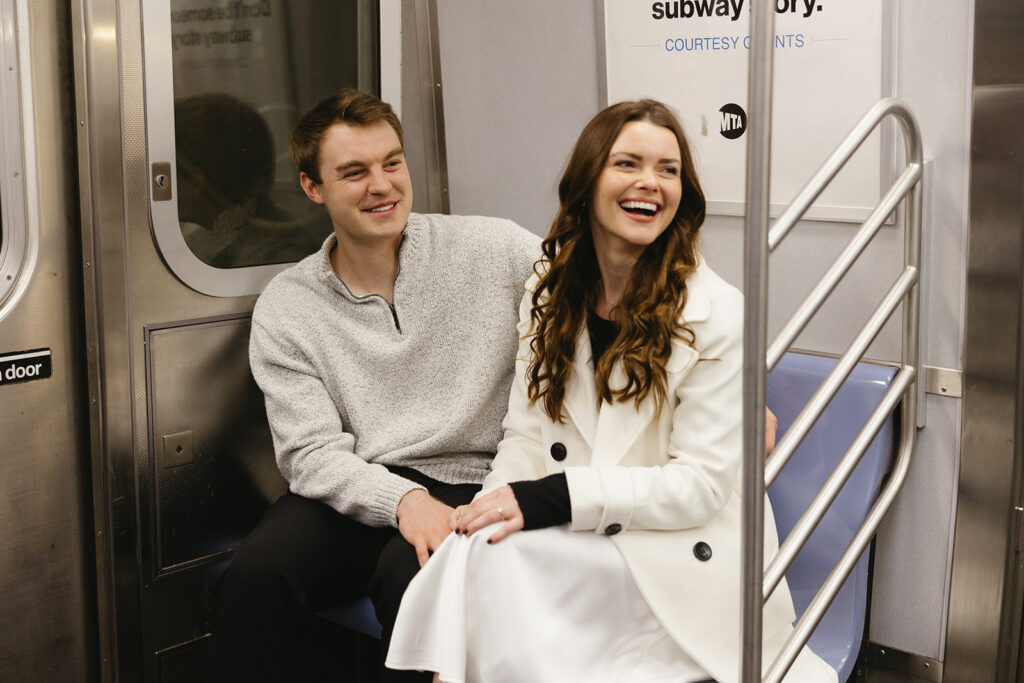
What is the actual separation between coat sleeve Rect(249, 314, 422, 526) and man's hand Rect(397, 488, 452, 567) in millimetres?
32

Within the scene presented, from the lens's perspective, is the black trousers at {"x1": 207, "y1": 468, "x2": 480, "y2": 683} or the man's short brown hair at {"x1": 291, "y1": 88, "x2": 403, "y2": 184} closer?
the black trousers at {"x1": 207, "y1": 468, "x2": 480, "y2": 683}

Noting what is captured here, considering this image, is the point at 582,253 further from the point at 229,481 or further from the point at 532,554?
the point at 229,481

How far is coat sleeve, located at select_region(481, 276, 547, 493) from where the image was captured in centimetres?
250

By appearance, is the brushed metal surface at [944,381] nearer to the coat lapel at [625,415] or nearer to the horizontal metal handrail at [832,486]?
the horizontal metal handrail at [832,486]

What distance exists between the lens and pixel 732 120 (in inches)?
108

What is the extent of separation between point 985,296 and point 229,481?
2.00 m

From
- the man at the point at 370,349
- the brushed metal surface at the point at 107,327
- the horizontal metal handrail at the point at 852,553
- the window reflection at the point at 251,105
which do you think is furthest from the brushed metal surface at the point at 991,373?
the brushed metal surface at the point at 107,327

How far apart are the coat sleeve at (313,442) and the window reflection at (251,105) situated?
→ 31 centimetres

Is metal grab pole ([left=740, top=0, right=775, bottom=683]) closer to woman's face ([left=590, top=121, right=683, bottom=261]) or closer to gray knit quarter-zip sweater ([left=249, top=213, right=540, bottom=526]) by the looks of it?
woman's face ([left=590, top=121, right=683, bottom=261])

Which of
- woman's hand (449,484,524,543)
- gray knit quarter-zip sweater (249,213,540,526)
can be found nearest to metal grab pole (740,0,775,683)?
woman's hand (449,484,524,543)

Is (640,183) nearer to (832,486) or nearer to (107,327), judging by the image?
(832,486)

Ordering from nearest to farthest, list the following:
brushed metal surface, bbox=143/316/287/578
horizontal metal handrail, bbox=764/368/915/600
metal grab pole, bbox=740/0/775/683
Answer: metal grab pole, bbox=740/0/775/683, horizontal metal handrail, bbox=764/368/915/600, brushed metal surface, bbox=143/316/287/578

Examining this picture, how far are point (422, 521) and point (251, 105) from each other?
126 centimetres

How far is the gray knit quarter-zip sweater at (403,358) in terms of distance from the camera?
2.74m
